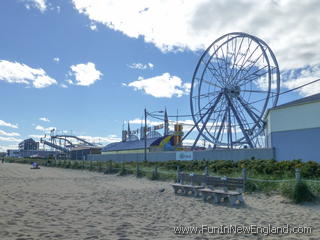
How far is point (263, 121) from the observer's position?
1248 inches

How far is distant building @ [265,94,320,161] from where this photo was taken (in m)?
21.2

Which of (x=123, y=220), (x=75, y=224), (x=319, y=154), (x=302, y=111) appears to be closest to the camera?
(x=75, y=224)

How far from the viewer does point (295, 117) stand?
2273cm

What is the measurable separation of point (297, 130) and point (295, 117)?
92 cm

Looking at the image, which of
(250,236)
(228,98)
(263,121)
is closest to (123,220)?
Result: (250,236)

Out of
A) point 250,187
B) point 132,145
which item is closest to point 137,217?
point 250,187

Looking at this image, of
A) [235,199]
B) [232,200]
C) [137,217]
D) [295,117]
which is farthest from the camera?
[295,117]

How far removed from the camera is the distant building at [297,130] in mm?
21234

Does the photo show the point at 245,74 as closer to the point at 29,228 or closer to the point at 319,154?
the point at 319,154

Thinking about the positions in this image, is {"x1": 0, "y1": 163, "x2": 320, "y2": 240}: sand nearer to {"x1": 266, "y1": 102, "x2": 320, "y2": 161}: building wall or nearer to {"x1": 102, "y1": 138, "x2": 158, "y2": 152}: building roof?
{"x1": 266, "y1": 102, "x2": 320, "y2": 161}: building wall

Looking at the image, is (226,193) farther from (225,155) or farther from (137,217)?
(225,155)

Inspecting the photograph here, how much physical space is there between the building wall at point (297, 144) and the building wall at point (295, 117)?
332 mm

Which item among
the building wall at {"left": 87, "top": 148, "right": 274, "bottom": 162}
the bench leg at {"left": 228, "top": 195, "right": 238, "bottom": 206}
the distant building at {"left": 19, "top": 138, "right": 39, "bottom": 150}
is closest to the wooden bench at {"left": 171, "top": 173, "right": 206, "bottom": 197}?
the bench leg at {"left": 228, "top": 195, "right": 238, "bottom": 206}

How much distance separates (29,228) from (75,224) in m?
1.07
